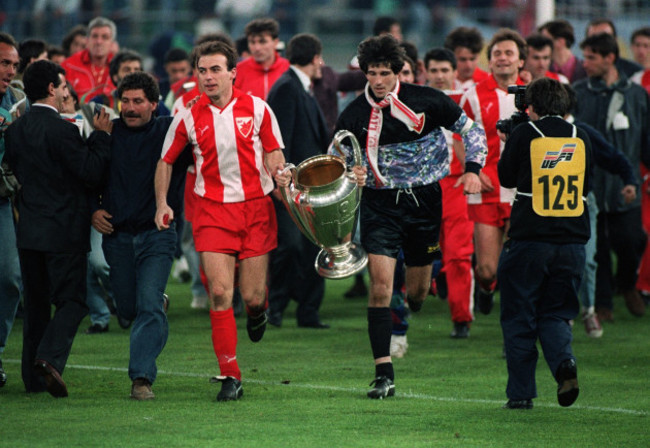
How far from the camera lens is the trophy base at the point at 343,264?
745cm

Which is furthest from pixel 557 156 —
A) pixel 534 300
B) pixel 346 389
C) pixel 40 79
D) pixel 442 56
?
pixel 442 56

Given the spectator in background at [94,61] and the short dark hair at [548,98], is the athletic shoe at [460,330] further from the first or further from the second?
the spectator in background at [94,61]

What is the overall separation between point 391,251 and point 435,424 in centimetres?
147

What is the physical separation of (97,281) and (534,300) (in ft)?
15.7

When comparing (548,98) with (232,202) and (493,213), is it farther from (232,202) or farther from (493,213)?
(493,213)

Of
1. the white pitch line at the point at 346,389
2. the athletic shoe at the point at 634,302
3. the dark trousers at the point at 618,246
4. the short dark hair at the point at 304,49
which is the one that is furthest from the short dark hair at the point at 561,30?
the white pitch line at the point at 346,389

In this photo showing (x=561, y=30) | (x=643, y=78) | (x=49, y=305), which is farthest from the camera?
(x=643, y=78)

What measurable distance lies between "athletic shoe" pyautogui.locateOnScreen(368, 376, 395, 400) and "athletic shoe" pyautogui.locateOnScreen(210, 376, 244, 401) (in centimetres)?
80

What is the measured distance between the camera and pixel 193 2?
22078mm

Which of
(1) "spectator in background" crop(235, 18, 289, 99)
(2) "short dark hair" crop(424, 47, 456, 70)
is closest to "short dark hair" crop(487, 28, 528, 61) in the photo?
(2) "short dark hair" crop(424, 47, 456, 70)

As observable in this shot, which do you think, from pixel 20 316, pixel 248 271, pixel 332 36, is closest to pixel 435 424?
pixel 248 271

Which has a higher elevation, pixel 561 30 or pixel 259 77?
pixel 561 30

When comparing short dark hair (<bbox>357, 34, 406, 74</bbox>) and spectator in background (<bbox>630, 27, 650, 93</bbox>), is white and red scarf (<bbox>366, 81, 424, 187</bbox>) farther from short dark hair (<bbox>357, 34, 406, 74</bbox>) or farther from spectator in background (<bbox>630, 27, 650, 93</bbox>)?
spectator in background (<bbox>630, 27, 650, 93</bbox>)

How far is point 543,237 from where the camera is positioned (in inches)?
272
